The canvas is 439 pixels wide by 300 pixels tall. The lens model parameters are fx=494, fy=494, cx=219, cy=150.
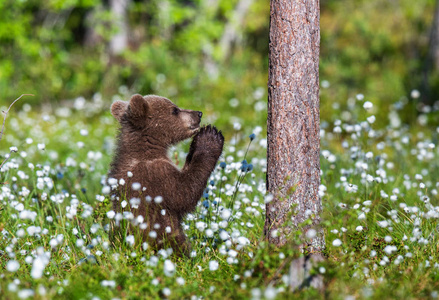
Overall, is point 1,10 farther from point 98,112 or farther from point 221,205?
point 221,205

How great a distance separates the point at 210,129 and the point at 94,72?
10048mm

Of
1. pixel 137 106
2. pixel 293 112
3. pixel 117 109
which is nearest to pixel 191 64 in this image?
pixel 117 109

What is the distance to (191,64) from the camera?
12.8m

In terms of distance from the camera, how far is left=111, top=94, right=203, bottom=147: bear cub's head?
4.56 m

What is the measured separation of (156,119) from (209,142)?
2.02 feet

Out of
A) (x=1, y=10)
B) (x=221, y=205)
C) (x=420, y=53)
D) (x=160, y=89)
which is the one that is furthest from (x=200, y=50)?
(x=221, y=205)

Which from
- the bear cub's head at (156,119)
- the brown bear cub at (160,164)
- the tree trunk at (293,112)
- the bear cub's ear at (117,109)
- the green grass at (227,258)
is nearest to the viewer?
the green grass at (227,258)

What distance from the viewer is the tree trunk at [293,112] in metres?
3.77

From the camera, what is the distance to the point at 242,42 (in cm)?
1778

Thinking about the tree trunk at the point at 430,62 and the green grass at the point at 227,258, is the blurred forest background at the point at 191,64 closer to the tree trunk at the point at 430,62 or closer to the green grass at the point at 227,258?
the tree trunk at the point at 430,62

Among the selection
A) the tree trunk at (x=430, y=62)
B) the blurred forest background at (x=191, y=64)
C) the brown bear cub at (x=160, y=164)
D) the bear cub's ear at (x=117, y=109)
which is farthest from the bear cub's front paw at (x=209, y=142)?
the tree trunk at (x=430, y=62)

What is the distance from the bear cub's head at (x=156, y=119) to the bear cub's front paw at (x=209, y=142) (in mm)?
301

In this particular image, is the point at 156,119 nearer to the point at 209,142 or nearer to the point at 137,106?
the point at 137,106

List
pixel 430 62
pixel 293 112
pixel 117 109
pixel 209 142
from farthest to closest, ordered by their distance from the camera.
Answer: pixel 430 62 → pixel 117 109 → pixel 209 142 → pixel 293 112
